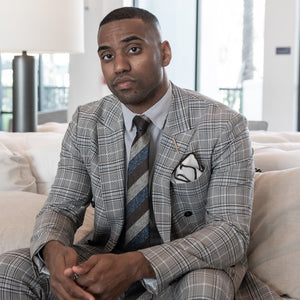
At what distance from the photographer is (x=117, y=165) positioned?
1.62m

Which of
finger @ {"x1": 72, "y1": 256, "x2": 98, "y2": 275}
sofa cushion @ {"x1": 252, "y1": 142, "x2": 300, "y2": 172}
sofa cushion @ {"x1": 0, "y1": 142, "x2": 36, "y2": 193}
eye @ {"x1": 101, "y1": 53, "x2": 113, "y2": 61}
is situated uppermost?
eye @ {"x1": 101, "y1": 53, "x2": 113, "y2": 61}

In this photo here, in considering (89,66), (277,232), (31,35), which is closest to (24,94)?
(31,35)

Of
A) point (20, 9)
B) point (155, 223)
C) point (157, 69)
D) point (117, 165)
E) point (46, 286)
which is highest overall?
point (20, 9)

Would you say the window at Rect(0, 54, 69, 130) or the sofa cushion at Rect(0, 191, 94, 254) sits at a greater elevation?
the window at Rect(0, 54, 69, 130)

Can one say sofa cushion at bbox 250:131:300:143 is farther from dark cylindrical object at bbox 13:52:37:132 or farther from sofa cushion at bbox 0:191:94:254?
dark cylindrical object at bbox 13:52:37:132

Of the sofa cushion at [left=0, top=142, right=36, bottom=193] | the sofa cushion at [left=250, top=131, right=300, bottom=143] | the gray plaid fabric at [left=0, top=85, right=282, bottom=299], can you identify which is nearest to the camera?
the gray plaid fabric at [left=0, top=85, right=282, bottom=299]

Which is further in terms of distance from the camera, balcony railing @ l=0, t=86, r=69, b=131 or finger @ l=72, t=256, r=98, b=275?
balcony railing @ l=0, t=86, r=69, b=131

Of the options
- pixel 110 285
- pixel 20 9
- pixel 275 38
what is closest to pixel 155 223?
pixel 110 285

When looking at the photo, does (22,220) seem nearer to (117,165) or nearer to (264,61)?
(117,165)

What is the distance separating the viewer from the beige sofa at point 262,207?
159 cm

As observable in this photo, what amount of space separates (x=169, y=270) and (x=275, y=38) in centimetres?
486

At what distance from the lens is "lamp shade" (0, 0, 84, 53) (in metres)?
2.93

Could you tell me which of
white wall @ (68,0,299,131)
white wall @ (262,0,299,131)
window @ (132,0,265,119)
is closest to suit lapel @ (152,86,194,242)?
white wall @ (68,0,299,131)

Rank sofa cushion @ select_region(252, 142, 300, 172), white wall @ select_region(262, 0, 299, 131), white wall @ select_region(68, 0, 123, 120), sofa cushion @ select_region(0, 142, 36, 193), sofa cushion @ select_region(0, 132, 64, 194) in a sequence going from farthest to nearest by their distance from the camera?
white wall @ select_region(68, 0, 123, 120), white wall @ select_region(262, 0, 299, 131), sofa cushion @ select_region(0, 132, 64, 194), sofa cushion @ select_region(0, 142, 36, 193), sofa cushion @ select_region(252, 142, 300, 172)
